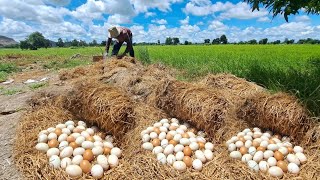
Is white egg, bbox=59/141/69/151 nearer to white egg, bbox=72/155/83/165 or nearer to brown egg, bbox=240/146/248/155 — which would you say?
white egg, bbox=72/155/83/165

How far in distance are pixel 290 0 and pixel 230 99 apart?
8.61 feet

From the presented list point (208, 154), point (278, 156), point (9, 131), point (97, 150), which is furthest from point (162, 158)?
point (9, 131)

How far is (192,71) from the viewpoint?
25.8ft

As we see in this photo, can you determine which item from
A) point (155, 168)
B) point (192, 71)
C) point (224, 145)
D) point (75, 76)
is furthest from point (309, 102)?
point (75, 76)

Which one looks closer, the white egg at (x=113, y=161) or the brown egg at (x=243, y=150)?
the white egg at (x=113, y=161)

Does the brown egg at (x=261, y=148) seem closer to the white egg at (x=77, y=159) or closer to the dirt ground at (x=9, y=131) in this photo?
the white egg at (x=77, y=159)

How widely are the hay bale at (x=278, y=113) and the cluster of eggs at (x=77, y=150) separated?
1770 millimetres

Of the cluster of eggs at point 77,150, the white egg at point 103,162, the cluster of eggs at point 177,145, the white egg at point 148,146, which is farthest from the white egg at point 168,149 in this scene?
the white egg at point 103,162

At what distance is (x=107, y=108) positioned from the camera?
4008mm

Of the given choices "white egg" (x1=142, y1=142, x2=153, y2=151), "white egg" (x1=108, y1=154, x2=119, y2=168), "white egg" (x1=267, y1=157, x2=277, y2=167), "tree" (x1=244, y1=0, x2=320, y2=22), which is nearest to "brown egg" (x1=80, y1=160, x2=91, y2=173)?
A: "white egg" (x1=108, y1=154, x2=119, y2=168)

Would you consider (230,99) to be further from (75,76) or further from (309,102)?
(75,76)

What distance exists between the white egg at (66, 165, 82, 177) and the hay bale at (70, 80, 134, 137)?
1.05 m

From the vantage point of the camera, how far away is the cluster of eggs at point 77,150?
3.06 meters

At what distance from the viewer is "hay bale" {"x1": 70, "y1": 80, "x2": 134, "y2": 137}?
4.01 meters
